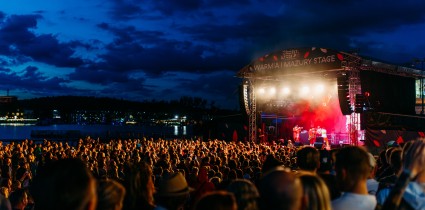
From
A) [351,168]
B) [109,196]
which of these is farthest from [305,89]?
[109,196]

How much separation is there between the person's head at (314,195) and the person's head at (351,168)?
740 mm

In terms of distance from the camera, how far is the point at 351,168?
116 inches

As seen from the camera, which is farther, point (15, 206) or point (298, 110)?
point (298, 110)

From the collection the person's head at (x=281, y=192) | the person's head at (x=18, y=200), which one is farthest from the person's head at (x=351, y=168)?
the person's head at (x=18, y=200)

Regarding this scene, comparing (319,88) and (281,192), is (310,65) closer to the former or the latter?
(319,88)

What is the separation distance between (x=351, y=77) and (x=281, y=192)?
2023 centimetres

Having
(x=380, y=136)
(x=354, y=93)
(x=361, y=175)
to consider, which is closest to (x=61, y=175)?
(x=361, y=175)

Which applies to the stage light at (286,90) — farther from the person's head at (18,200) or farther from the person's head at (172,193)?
the person's head at (172,193)

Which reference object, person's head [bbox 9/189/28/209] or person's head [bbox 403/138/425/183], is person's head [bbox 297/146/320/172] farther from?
person's head [bbox 9/189/28/209]

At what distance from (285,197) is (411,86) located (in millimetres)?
28271

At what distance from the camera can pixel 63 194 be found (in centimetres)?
222

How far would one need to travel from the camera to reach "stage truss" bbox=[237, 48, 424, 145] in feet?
69.2

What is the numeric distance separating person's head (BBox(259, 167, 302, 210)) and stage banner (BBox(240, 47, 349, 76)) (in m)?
20.1

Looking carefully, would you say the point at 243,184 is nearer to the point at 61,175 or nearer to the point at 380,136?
the point at 61,175
